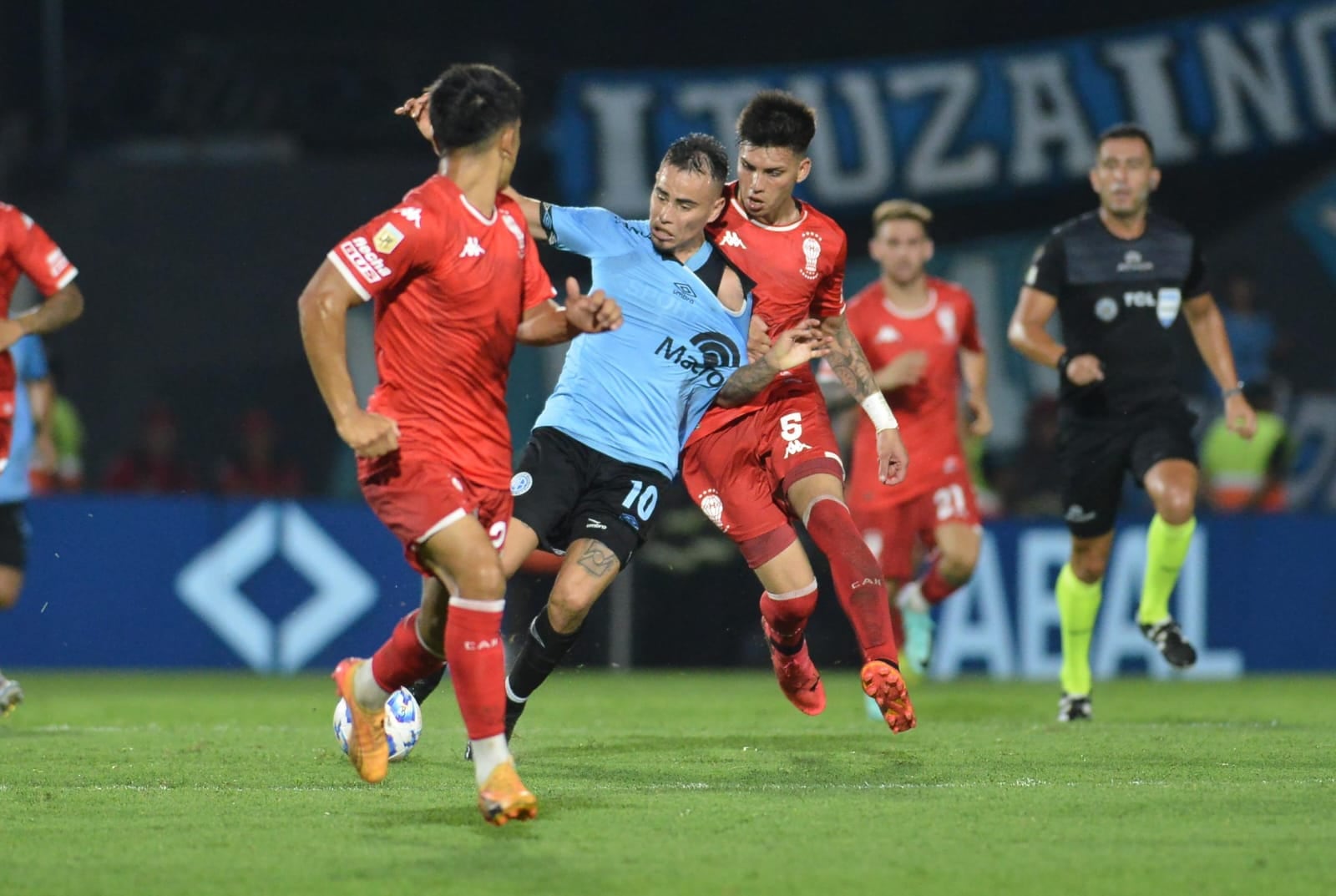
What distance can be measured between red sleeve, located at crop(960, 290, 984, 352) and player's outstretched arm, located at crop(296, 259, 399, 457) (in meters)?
5.23

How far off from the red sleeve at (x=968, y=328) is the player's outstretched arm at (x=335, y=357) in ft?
17.2

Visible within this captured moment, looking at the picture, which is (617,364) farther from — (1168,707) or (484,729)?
(1168,707)

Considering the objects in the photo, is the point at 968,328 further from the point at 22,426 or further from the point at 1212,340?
the point at 22,426

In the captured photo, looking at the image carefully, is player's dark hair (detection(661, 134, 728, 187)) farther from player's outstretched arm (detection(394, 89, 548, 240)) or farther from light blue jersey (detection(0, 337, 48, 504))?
light blue jersey (detection(0, 337, 48, 504))

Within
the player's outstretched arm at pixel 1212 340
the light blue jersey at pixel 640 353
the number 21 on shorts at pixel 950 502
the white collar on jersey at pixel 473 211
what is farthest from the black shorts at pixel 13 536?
the player's outstretched arm at pixel 1212 340

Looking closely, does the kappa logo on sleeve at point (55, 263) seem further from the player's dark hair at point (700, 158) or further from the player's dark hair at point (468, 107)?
the player's dark hair at point (468, 107)

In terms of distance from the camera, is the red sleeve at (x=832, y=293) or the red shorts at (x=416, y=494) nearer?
the red shorts at (x=416, y=494)

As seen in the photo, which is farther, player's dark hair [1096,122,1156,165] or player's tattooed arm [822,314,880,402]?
player's dark hair [1096,122,1156,165]

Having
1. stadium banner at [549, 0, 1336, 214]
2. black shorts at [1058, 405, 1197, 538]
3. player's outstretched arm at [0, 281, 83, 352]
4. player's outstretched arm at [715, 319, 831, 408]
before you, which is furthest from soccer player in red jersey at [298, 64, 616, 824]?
stadium banner at [549, 0, 1336, 214]

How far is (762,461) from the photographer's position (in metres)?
7.58

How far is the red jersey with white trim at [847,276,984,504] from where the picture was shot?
32.7ft

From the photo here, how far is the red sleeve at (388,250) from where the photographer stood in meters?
5.44

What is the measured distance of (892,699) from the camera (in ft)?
21.6

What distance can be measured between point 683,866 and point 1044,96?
1287 cm
